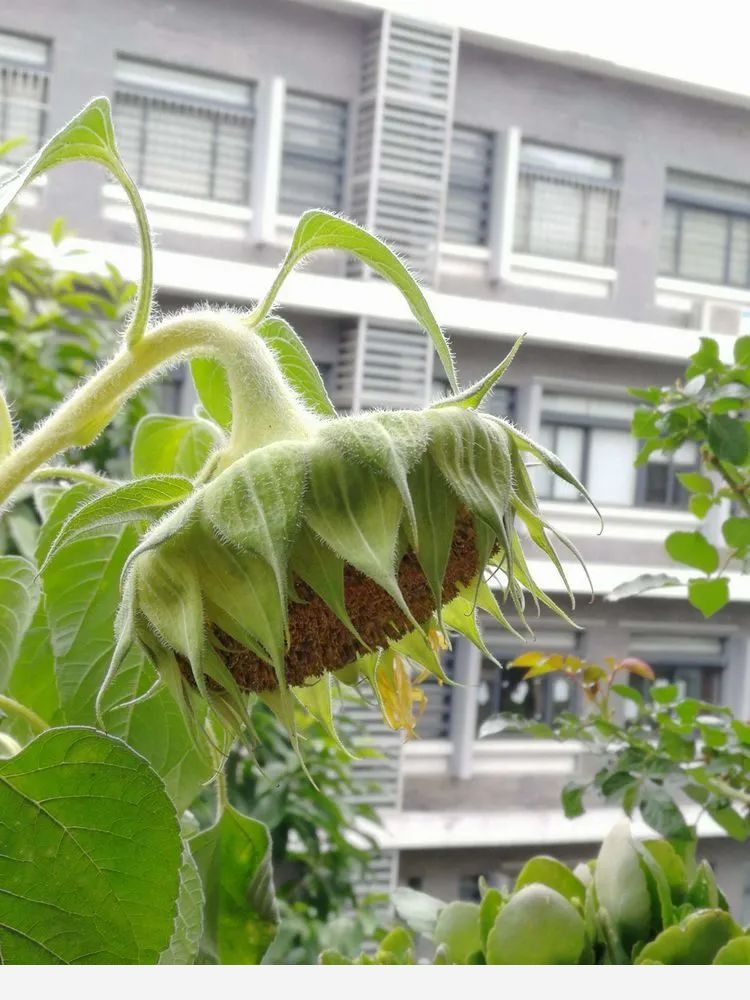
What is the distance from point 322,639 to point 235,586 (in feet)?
0.09

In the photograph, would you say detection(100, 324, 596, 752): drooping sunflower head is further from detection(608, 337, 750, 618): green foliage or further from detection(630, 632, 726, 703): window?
detection(630, 632, 726, 703): window

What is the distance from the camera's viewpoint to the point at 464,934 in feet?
1.36

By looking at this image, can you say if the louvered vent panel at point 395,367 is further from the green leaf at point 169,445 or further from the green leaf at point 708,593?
the green leaf at point 169,445

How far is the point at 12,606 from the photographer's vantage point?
29cm

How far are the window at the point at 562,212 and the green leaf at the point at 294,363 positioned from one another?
2459mm

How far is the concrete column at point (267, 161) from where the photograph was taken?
2250 millimetres

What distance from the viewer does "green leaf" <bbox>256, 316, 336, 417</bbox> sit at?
0.96 feet

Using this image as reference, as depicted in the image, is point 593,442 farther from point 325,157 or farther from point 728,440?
point 728,440

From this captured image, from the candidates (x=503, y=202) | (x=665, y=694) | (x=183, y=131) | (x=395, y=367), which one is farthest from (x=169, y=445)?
(x=503, y=202)

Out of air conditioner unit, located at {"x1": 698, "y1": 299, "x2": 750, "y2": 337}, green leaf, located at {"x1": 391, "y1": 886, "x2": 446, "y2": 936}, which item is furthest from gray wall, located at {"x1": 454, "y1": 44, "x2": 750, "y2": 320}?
green leaf, located at {"x1": 391, "y1": 886, "x2": 446, "y2": 936}

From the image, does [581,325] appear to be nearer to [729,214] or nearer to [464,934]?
[729,214]

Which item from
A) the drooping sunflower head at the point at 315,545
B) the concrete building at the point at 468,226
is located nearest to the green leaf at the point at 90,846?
the drooping sunflower head at the point at 315,545

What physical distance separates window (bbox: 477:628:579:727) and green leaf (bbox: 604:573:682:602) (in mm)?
1845

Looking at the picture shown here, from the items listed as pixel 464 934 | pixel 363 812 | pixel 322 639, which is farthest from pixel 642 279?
pixel 322 639
